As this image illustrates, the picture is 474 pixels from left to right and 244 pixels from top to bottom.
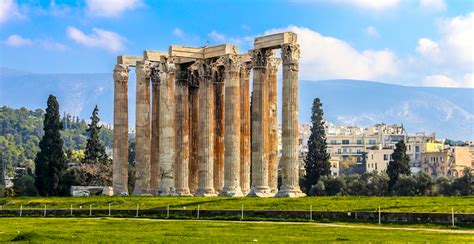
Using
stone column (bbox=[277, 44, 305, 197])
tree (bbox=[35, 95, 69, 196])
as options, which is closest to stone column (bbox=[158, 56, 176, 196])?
stone column (bbox=[277, 44, 305, 197])

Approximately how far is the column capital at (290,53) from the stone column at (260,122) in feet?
12.8

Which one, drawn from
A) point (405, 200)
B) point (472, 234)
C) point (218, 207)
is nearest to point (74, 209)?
point (218, 207)

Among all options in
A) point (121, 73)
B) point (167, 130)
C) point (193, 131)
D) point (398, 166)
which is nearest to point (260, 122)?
point (167, 130)

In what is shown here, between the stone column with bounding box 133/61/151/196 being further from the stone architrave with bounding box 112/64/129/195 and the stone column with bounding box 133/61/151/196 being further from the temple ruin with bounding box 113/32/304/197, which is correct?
the stone architrave with bounding box 112/64/129/195

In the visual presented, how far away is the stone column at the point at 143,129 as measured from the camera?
99625 mm

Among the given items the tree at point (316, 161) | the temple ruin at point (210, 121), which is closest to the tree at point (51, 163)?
the temple ruin at point (210, 121)

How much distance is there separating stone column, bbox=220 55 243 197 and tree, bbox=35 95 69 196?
46.7 meters

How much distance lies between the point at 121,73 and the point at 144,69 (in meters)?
3.84

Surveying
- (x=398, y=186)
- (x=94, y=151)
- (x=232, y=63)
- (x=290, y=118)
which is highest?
(x=232, y=63)

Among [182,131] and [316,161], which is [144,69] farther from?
[316,161]

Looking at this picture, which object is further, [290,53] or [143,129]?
[143,129]

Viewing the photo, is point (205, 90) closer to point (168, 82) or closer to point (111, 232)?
point (168, 82)

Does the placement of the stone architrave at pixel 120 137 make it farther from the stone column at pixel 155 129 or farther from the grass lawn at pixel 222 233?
the grass lawn at pixel 222 233

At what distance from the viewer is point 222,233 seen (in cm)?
4831
